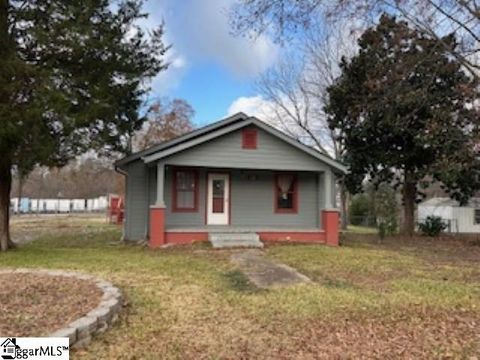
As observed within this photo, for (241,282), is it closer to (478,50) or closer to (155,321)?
(155,321)

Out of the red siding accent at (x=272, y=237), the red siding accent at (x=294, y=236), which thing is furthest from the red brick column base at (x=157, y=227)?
the red siding accent at (x=294, y=236)

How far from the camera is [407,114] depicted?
19.0 meters

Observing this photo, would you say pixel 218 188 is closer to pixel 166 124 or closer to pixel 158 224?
pixel 158 224

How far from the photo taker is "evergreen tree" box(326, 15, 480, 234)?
51.2ft

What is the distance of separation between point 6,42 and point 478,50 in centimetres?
1192

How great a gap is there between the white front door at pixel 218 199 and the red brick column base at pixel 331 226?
3.41m

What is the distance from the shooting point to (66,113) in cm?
1205

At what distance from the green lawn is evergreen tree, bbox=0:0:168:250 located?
283 cm

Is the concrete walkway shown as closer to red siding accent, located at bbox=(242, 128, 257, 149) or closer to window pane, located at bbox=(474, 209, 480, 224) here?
red siding accent, located at bbox=(242, 128, 257, 149)

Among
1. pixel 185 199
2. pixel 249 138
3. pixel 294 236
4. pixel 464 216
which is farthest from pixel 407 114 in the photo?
pixel 464 216

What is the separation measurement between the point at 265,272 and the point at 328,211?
24.9ft

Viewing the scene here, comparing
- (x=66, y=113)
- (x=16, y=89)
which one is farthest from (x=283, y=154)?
(x=16, y=89)

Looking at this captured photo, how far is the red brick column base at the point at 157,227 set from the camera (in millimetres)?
15398

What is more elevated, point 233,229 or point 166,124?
point 166,124
